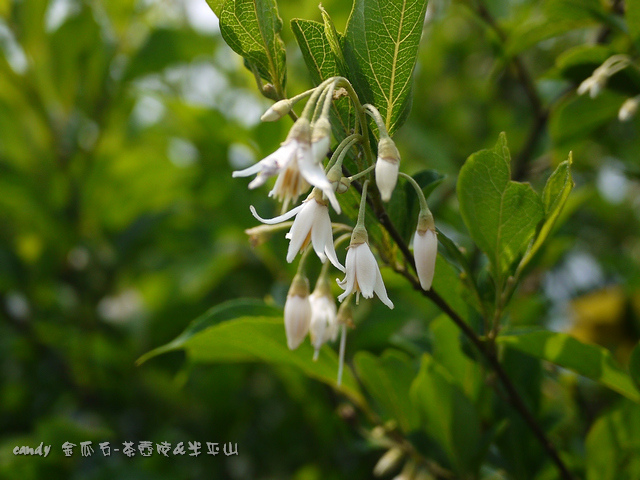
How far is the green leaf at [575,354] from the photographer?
106cm

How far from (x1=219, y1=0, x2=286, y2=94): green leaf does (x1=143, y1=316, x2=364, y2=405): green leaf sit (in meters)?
0.48

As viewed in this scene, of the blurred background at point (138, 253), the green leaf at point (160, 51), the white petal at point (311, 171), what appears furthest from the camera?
the green leaf at point (160, 51)

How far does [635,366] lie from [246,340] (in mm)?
768

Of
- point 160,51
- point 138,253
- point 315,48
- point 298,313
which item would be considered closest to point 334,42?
point 315,48

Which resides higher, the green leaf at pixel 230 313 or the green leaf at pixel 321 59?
the green leaf at pixel 321 59

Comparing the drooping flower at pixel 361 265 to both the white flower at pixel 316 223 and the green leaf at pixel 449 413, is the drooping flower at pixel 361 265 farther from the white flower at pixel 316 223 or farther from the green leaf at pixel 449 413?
the green leaf at pixel 449 413

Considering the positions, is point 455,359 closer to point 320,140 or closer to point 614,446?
point 614,446

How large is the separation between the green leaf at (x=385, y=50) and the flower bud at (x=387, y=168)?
14 centimetres

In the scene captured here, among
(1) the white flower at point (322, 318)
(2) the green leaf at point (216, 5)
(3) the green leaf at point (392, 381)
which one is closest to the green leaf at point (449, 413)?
(3) the green leaf at point (392, 381)

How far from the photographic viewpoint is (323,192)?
786 millimetres

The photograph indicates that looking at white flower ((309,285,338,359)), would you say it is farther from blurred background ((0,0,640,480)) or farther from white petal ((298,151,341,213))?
blurred background ((0,0,640,480))

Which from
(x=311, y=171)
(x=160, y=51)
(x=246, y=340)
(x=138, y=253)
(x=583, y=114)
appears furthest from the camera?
(x=138, y=253)

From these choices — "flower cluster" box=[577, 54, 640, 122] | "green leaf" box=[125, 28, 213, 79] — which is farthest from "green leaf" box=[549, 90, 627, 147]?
"green leaf" box=[125, 28, 213, 79]

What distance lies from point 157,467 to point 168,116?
157cm
